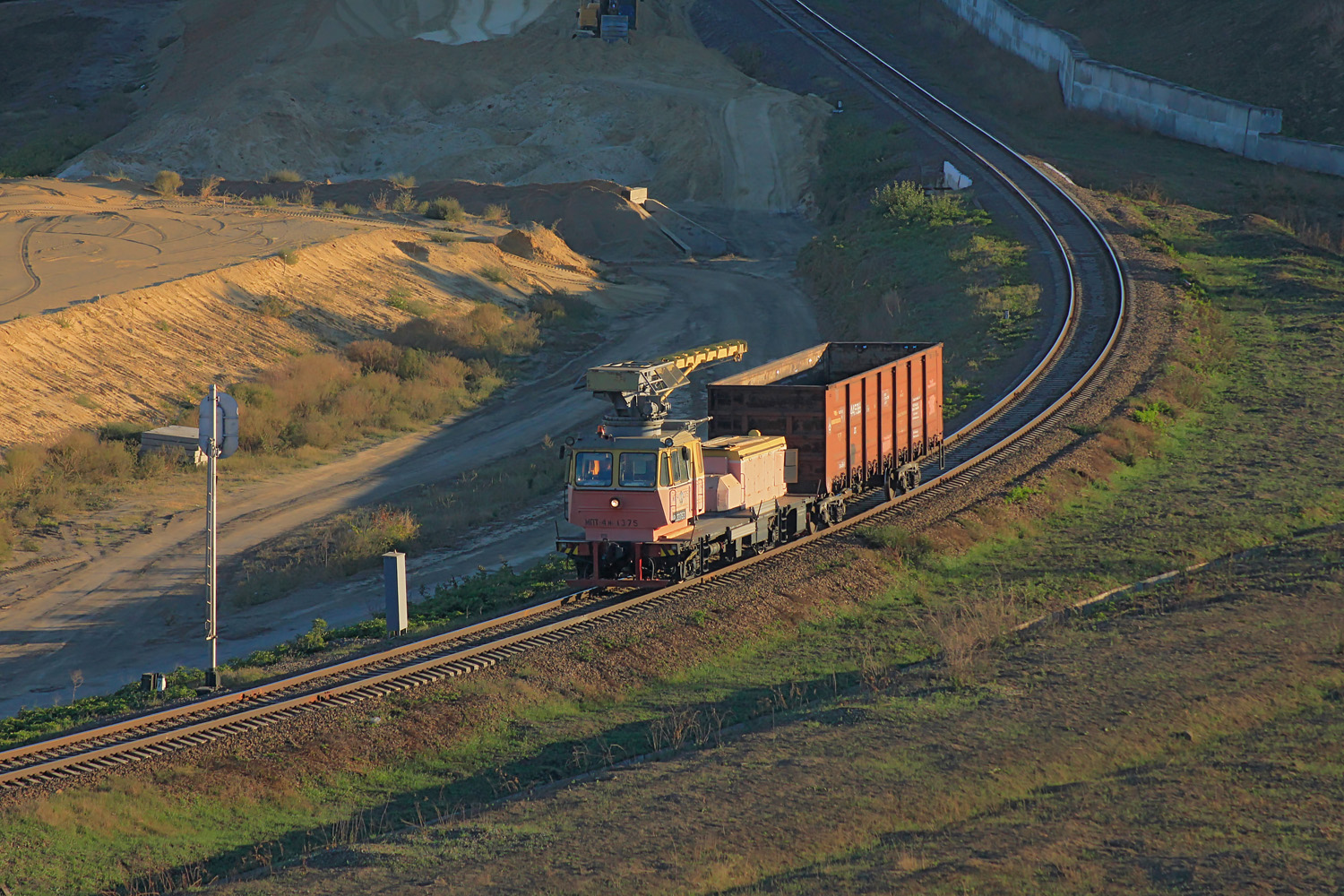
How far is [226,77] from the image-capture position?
91.3 meters

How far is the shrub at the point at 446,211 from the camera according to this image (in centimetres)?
6512

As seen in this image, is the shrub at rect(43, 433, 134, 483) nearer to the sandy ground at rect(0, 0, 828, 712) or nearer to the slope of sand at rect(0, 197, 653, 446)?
the slope of sand at rect(0, 197, 653, 446)

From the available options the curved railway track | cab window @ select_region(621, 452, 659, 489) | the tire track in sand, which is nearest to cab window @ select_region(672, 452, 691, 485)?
cab window @ select_region(621, 452, 659, 489)

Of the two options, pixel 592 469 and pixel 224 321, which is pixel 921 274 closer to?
pixel 224 321

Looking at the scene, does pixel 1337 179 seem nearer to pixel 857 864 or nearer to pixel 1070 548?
pixel 1070 548

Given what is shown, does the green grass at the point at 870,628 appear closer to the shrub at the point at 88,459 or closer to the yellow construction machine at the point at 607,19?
the shrub at the point at 88,459

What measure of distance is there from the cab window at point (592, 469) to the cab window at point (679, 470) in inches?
38.8

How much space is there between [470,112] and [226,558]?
205ft

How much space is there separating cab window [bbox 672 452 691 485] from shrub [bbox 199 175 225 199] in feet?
165

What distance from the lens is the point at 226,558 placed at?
2892 cm

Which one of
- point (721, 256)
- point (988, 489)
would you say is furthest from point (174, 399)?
point (721, 256)

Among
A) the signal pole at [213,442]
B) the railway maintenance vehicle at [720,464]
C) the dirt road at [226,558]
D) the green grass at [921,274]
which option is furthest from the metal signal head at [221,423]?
the green grass at [921,274]

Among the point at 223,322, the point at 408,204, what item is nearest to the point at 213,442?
the point at 223,322

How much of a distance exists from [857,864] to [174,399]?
103ft
